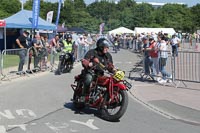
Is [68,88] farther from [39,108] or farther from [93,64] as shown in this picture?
[93,64]

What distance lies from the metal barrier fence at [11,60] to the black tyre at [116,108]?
676 cm

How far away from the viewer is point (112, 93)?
8281mm

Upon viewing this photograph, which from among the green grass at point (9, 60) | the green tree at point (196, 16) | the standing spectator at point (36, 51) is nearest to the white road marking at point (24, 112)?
the green grass at point (9, 60)

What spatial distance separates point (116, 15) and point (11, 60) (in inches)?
4349

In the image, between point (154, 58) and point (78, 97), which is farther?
point (154, 58)

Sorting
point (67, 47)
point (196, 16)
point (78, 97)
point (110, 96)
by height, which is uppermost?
point (196, 16)

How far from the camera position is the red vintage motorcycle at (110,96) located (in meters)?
8.23

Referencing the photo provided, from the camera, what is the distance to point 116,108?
8523 millimetres

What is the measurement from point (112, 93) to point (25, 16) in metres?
22.8

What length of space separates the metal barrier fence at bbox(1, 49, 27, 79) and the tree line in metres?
61.0

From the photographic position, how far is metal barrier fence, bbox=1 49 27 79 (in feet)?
49.1

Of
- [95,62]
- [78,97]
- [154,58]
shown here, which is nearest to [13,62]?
[154,58]

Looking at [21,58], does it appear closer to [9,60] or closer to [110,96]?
[9,60]

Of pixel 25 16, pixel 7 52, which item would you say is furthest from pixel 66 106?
pixel 25 16
